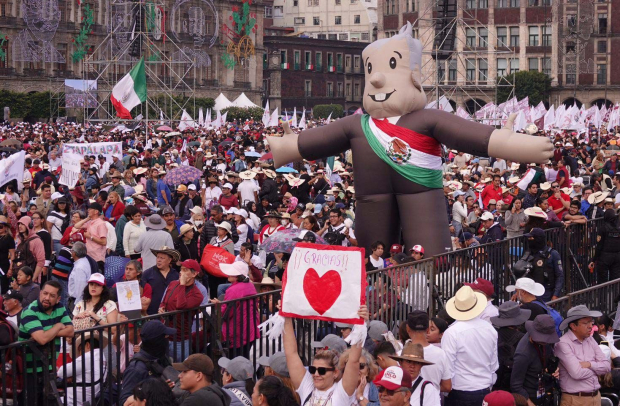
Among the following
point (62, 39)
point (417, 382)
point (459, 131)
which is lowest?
point (417, 382)

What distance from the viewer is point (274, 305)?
8789mm

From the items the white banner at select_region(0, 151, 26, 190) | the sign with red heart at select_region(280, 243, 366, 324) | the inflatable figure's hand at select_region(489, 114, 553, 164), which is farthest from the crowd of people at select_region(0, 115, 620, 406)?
the inflatable figure's hand at select_region(489, 114, 553, 164)

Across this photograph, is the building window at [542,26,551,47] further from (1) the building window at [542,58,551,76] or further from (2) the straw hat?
(2) the straw hat

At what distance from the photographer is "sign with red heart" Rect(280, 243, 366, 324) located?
6.47 meters

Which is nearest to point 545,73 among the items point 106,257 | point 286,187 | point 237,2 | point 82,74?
point 237,2

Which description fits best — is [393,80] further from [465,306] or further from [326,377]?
[326,377]

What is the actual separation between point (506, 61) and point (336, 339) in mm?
73139

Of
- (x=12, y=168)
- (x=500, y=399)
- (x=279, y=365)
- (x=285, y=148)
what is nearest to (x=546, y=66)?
(x=12, y=168)

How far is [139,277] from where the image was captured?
1023cm

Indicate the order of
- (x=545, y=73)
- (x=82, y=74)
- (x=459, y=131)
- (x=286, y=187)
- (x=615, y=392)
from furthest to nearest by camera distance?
(x=545, y=73)
(x=82, y=74)
(x=286, y=187)
(x=459, y=131)
(x=615, y=392)

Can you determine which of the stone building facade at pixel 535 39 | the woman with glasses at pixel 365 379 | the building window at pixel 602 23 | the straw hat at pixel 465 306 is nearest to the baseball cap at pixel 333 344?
the woman with glasses at pixel 365 379

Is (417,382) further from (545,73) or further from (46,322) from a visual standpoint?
(545,73)

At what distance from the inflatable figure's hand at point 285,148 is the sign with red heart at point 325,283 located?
5.78 metres

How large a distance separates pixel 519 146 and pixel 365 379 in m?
4.95
